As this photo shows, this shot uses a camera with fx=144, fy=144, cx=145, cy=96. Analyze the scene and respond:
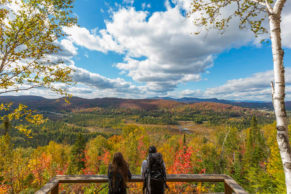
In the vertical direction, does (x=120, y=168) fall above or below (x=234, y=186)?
above

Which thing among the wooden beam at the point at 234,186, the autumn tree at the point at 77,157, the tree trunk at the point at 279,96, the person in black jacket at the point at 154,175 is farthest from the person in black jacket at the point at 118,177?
the autumn tree at the point at 77,157

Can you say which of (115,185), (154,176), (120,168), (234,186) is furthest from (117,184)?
(234,186)

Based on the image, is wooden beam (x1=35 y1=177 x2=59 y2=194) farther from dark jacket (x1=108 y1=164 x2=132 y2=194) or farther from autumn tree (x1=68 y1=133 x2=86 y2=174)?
autumn tree (x1=68 y1=133 x2=86 y2=174)

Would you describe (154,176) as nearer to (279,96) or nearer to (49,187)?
(49,187)

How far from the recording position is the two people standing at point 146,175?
3580 mm

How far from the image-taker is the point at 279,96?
3.01 metres

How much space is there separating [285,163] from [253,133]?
45.4 meters

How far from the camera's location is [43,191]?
305 cm

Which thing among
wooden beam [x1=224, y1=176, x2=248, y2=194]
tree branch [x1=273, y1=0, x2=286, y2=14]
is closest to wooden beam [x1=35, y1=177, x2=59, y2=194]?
wooden beam [x1=224, y1=176, x2=248, y2=194]

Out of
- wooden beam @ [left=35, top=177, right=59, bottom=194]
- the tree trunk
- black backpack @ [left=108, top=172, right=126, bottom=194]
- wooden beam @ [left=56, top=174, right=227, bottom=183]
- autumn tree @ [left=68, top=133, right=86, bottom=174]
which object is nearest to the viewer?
the tree trunk

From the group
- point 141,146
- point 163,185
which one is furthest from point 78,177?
point 141,146

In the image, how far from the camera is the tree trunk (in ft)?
9.43

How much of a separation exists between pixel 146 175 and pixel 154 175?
21 cm

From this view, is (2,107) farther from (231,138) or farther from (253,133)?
(253,133)
